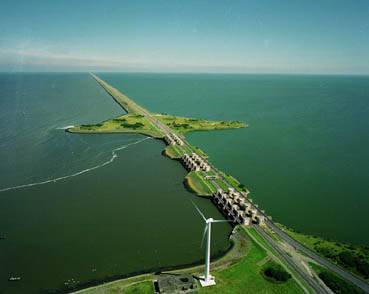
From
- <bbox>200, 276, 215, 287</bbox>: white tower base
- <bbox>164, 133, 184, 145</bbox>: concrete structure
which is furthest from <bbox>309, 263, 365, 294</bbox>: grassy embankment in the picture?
<bbox>164, 133, 184, 145</bbox>: concrete structure

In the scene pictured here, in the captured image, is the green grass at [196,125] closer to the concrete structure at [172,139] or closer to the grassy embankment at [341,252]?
the concrete structure at [172,139]

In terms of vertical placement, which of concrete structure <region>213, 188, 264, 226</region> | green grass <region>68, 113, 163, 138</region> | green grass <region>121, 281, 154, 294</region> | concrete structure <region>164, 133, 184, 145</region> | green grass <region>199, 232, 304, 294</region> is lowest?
green grass <region>121, 281, 154, 294</region>

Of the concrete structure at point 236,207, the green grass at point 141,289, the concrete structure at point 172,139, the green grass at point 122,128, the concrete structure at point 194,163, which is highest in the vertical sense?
the green grass at point 122,128

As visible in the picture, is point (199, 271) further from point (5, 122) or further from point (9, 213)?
point (5, 122)

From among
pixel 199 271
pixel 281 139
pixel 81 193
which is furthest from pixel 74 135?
pixel 199 271

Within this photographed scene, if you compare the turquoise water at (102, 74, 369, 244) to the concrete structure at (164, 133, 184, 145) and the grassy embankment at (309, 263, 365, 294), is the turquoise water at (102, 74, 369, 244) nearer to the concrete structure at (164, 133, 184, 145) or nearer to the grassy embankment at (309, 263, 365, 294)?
the concrete structure at (164, 133, 184, 145)

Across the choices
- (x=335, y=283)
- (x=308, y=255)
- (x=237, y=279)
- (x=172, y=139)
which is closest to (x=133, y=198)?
(x=237, y=279)

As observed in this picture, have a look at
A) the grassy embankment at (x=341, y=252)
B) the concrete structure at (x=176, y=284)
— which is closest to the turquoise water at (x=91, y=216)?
the concrete structure at (x=176, y=284)
